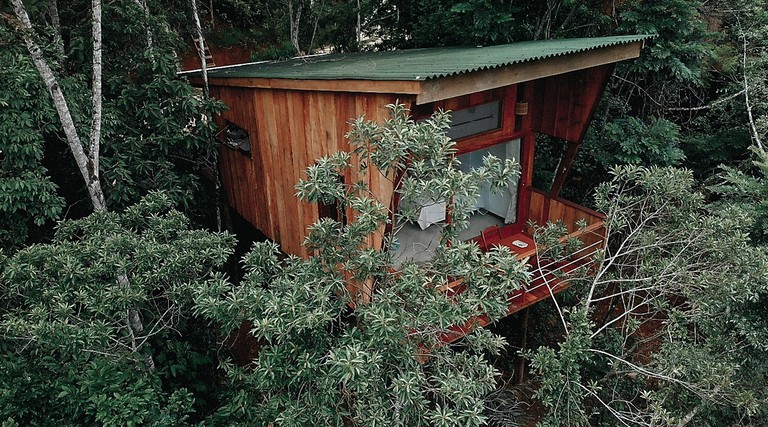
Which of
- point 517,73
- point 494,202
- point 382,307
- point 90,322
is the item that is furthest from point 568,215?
point 90,322

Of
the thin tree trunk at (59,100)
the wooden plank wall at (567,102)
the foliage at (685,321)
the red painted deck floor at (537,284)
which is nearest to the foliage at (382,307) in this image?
the foliage at (685,321)

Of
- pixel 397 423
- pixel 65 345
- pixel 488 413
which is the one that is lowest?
pixel 488 413

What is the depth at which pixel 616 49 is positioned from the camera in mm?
5637

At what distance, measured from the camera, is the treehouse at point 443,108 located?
4.66 meters

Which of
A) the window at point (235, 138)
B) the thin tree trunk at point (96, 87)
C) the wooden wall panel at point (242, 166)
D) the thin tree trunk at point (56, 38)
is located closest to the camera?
the thin tree trunk at point (96, 87)

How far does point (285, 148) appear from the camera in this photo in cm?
637

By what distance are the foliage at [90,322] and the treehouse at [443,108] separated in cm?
185

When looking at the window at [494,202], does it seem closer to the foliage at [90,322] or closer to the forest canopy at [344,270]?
the forest canopy at [344,270]

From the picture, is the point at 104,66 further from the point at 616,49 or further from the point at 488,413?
the point at 488,413

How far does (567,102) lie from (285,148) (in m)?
3.99

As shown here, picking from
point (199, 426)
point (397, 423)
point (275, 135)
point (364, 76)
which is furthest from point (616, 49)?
point (199, 426)

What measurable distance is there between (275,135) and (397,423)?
4351 mm

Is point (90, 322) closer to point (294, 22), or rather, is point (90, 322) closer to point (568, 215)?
point (568, 215)

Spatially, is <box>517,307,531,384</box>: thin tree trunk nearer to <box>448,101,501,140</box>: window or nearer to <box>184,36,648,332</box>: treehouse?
<box>184,36,648,332</box>: treehouse
